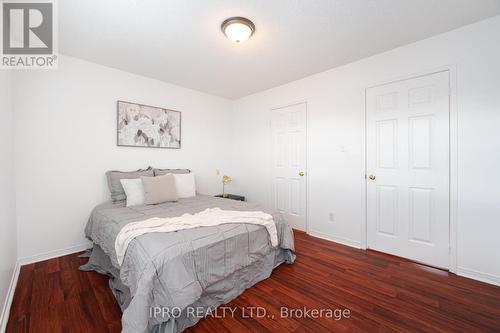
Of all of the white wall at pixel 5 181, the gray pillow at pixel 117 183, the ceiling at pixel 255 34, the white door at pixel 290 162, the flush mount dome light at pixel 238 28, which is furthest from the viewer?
the white door at pixel 290 162

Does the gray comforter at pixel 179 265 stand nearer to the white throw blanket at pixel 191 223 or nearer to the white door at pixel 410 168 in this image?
the white throw blanket at pixel 191 223

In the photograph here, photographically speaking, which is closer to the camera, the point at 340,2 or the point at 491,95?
the point at 340,2

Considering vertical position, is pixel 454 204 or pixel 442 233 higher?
pixel 454 204

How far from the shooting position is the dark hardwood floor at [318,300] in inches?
57.4

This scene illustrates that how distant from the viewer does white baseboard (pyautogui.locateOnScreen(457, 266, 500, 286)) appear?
1.92 meters

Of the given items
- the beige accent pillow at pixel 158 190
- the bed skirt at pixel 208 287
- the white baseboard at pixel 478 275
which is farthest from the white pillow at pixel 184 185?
the white baseboard at pixel 478 275

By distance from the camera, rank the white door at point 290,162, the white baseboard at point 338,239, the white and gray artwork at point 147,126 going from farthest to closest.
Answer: the white door at point 290,162 → the white and gray artwork at point 147,126 → the white baseboard at point 338,239

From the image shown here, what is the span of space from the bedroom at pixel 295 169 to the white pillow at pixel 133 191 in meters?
0.12

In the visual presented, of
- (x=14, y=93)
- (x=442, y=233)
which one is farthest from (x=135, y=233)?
(x=442, y=233)

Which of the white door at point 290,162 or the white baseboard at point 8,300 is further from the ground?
the white door at point 290,162

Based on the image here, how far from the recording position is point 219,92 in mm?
3996

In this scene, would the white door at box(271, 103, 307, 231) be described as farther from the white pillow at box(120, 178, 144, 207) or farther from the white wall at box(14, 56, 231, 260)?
the white pillow at box(120, 178, 144, 207)

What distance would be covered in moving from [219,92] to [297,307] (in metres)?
3.59

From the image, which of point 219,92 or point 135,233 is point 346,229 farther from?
point 219,92
